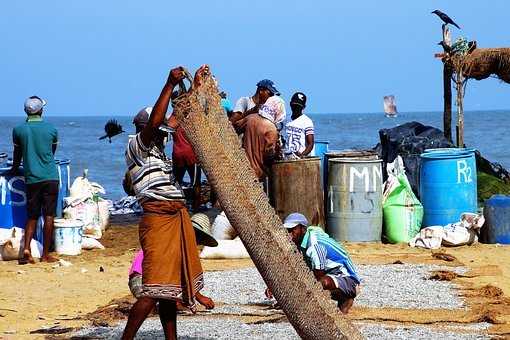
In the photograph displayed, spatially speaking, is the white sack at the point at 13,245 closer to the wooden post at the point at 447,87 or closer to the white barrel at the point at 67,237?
the white barrel at the point at 67,237

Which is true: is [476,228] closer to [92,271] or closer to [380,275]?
[380,275]

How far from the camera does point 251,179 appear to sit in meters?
5.92

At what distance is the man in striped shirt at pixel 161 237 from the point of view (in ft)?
22.1

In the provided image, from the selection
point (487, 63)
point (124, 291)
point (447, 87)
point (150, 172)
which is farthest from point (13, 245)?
point (447, 87)

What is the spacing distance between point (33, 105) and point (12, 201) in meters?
1.31

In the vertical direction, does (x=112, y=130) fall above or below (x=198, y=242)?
above

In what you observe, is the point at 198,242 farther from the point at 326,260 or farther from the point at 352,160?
the point at 352,160

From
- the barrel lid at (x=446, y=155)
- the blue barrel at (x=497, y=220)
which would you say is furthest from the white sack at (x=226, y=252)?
the blue barrel at (x=497, y=220)

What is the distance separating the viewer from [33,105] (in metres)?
11.8

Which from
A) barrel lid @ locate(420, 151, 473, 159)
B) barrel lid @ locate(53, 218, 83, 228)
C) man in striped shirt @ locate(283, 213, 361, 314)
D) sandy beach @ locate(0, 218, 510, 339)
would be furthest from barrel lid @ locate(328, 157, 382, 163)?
man in striped shirt @ locate(283, 213, 361, 314)

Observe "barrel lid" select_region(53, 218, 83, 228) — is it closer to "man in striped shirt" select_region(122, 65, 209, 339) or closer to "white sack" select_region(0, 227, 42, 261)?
"white sack" select_region(0, 227, 42, 261)

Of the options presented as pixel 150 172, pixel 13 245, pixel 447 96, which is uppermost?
pixel 447 96

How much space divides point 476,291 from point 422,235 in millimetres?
3381

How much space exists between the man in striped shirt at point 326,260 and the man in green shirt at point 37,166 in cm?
488
